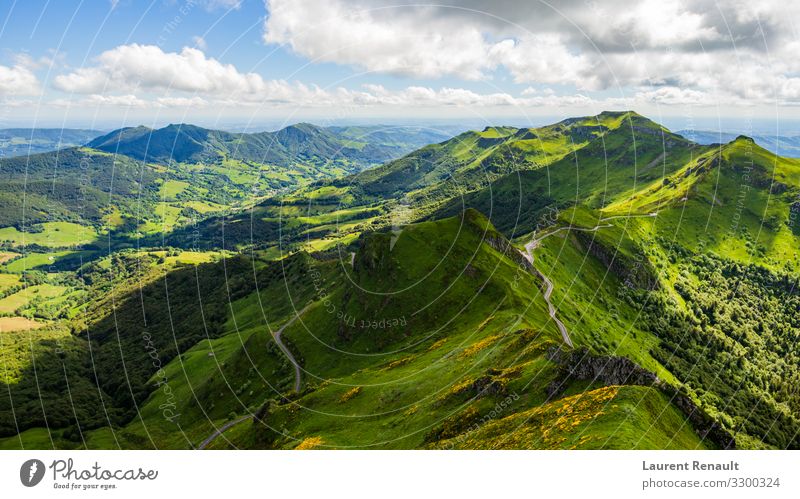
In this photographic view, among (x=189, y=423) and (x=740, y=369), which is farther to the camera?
(x=740, y=369)

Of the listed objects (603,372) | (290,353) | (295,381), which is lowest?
(295,381)

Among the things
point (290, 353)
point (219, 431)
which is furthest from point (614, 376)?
point (290, 353)

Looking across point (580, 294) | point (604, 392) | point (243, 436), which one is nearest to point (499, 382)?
point (604, 392)

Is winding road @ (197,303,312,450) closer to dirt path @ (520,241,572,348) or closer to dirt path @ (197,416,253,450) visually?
dirt path @ (197,416,253,450)

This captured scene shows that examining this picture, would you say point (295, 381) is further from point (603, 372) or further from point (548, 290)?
point (603, 372)

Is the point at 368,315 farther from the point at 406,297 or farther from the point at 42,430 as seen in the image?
the point at 42,430
